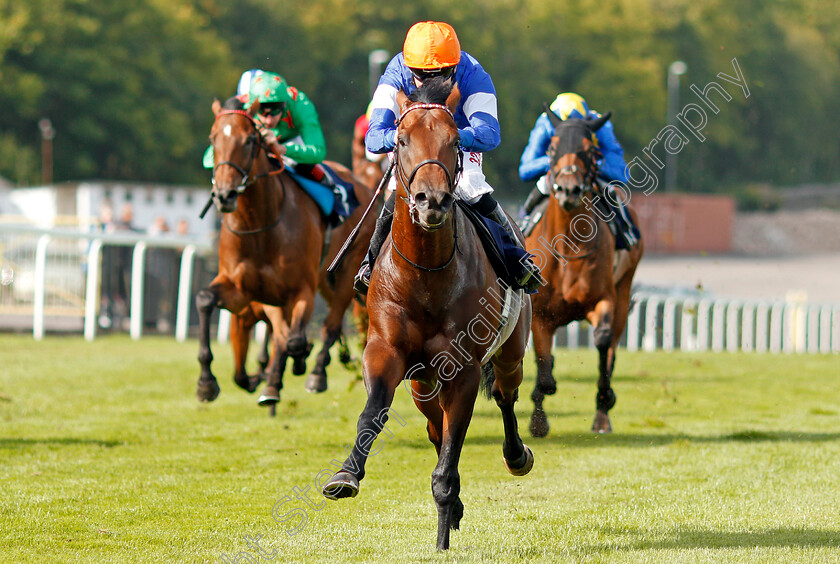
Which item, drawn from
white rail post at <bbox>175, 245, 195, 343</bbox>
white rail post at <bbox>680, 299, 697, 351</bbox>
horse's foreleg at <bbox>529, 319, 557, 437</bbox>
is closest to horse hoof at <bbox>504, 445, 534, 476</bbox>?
horse's foreleg at <bbox>529, 319, 557, 437</bbox>

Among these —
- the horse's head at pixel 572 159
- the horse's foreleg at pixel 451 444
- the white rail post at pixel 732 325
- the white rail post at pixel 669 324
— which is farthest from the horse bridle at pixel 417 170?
the white rail post at pixel 732 325

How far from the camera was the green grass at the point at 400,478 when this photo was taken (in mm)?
5336

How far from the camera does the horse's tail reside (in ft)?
20.5

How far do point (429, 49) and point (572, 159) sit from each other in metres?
3.36

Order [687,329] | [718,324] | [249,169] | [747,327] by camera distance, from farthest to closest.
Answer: [747,327]
[718,324]
[687,329]
[249,169]

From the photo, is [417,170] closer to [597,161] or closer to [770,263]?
[597,161]

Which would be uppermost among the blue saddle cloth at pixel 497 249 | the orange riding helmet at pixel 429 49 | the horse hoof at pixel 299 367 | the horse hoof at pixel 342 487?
the orange riding helmet at pixel 429 49

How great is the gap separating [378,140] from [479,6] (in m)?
61.0

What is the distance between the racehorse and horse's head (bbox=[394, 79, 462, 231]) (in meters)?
3.35

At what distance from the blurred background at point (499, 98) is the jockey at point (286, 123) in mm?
9947

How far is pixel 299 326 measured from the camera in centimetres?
873

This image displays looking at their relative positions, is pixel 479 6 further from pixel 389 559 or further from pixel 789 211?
pixel 389 559

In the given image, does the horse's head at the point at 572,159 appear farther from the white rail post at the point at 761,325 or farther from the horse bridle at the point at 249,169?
the white rail post at the point at 761,325

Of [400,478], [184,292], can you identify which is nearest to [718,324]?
[184,292]
